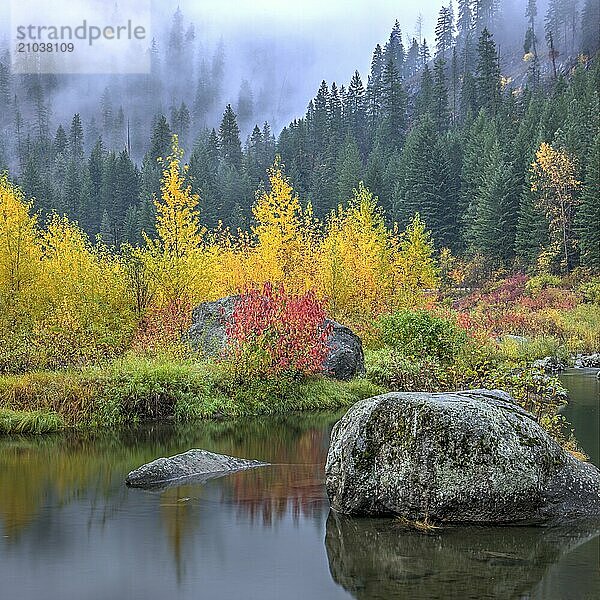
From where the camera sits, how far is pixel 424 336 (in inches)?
869

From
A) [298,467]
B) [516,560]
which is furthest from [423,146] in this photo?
[516,560]

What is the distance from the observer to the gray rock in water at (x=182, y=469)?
10812 mm

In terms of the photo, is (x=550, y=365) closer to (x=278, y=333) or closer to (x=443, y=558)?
(x=278, y=333)

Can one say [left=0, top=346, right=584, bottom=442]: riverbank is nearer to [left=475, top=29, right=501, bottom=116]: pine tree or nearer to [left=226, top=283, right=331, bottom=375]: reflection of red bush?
[left=226, top=283, right=331, bottom=375]: reflection of red bush

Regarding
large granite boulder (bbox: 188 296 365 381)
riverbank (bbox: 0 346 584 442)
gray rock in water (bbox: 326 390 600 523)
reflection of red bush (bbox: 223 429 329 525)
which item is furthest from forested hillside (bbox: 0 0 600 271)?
gray rock in water (bbox: 326 390 600 523)

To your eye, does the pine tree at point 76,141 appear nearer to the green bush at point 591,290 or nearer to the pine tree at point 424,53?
the pine tree at point 424,53

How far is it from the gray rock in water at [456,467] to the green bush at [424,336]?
12.2 metres

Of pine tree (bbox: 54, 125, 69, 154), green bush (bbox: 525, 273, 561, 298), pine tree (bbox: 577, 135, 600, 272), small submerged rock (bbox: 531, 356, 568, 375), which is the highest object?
pine tree (bbox: 54, 125, 69, 154)

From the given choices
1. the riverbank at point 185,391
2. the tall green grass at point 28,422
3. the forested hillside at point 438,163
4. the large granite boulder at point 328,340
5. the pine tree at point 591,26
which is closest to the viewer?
the tall green grass at point 28,422

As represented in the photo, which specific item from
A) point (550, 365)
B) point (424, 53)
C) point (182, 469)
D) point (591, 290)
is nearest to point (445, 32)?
point (424, 53)

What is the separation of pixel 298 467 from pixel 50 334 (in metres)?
9.66

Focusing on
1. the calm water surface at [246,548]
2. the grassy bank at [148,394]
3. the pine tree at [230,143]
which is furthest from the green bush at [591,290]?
the pine tree at [230,143]

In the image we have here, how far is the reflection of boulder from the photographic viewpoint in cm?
695

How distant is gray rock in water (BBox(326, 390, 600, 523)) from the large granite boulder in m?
10.6
